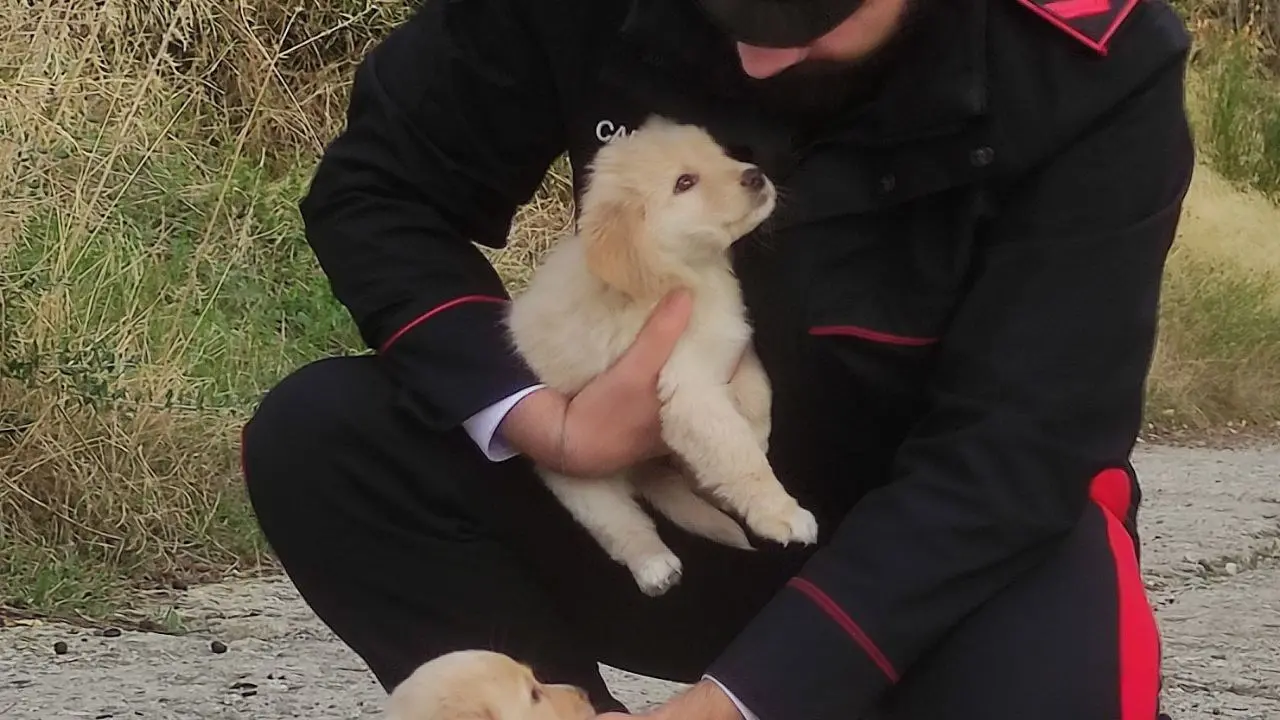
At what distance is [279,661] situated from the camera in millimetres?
2990

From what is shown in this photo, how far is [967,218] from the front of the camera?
1.79 metres

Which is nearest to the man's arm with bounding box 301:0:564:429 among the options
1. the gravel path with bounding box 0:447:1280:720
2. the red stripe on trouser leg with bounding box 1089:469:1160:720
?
the red stripe on trouser leg with bounding box 1089:469:1160:720

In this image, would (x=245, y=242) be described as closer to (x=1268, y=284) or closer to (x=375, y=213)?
(x=375, y=213)

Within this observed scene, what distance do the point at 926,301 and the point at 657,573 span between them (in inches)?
16.5

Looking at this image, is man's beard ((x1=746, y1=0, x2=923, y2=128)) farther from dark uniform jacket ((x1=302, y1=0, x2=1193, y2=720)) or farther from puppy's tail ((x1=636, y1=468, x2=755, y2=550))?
puppy's tail ((x1=636, y1=468, x2=755, y2=550))

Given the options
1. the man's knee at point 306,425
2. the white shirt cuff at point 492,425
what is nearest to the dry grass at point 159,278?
the man's knee at point 306,425

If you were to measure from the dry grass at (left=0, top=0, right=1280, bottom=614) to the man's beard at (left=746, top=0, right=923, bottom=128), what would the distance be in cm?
186

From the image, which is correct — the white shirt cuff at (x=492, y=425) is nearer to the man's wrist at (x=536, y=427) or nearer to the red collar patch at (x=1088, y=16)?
the man's wrist at (x=536, y=427)

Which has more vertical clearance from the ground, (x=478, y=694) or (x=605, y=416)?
(x=605, y=416)

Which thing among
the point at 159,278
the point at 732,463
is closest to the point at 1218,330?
the point at 159,278

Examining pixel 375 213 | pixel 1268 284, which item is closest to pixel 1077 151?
pixel 375 213

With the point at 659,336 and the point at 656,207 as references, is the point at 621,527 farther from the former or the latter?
the point at 656,207

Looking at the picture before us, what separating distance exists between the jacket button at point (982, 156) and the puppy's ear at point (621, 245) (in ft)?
1.29

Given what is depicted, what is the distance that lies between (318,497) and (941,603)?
729 millimetres
